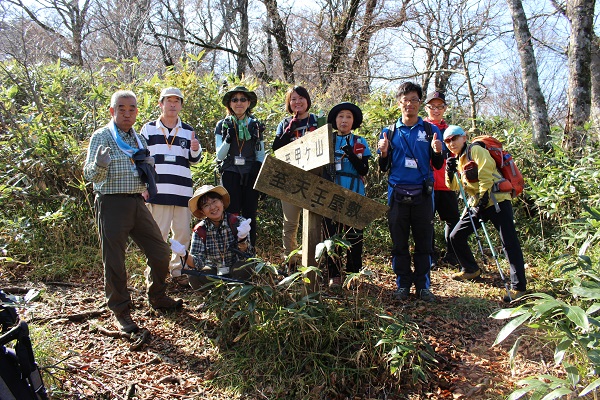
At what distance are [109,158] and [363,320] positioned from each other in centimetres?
236

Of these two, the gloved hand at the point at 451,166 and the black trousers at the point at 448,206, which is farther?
the black trousers at the point at 448,206

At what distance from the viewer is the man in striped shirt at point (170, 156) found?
459cm

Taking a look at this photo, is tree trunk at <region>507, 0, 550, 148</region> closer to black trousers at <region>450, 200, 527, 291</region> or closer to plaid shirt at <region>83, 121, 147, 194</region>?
black trousers at <region>450, 200, 527, 291</region>

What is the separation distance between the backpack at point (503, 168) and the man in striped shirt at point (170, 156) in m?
3.00

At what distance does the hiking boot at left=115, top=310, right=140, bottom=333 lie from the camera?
3.86 metres

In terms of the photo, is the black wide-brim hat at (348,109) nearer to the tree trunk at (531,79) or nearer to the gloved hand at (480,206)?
the gloved hand at (480,206)

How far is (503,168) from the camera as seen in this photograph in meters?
4.71

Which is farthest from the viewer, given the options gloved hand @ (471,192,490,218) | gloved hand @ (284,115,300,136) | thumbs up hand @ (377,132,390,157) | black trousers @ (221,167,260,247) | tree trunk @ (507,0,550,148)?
tree trunk @ (507,0,550,148)

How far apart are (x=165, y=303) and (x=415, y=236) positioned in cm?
259

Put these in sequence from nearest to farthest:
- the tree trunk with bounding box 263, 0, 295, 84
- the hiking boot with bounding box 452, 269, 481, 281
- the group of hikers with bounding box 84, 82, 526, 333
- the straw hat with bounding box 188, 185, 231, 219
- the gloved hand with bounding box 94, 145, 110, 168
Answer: the gloved hand with bounding box 94, 145, 110, 168 → the group of hikers with bounding box 84, 82, 526, 333 → the straw hat with bounding box 188, 185, 231, 219 → the hiking boot with bounding box 452, 269, 481, 281 → the tree trunk with bounding box 263, 0, 295, 84

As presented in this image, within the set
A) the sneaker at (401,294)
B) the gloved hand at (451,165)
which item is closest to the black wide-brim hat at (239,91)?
the gloved hand at (451,165)

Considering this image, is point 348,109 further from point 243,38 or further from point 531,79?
point 243,38

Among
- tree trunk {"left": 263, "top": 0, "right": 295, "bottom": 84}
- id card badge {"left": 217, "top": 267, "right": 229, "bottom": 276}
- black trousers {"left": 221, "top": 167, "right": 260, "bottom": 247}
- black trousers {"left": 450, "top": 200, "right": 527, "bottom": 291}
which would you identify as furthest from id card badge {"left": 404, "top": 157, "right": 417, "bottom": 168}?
tree trunk {"left": 263, "top": 0, "right": 295, "bottom": 84}

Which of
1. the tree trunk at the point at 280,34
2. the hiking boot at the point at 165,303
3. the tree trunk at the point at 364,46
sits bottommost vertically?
the hiking boot at the point at 165,303
